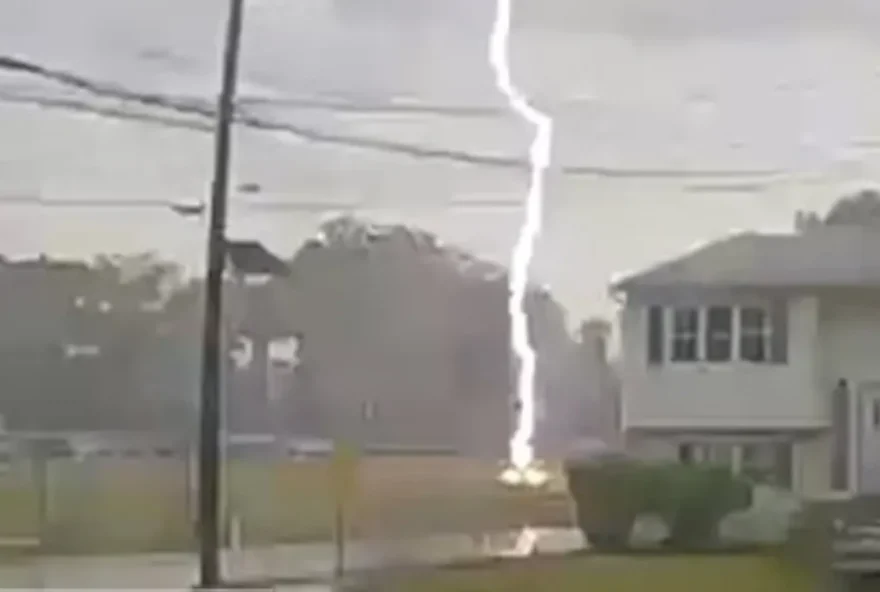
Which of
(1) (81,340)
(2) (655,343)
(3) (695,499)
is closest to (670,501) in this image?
(3) (695,499)

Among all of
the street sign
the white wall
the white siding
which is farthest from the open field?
the white siding

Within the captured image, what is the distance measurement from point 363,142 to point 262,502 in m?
0.32

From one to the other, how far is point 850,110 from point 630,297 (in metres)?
0.26

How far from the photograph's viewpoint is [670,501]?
1.15 metres

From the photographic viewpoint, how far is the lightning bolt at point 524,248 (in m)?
1.17

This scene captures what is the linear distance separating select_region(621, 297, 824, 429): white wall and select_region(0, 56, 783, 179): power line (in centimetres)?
12

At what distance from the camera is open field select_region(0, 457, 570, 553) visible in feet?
3.76

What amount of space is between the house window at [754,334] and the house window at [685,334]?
0.13 feet

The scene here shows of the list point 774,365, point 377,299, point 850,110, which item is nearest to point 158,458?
point 377,299

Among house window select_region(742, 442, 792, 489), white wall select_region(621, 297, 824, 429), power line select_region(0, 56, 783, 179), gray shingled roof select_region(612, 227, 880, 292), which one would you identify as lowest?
house window select_region(742, 442, 792, 489)

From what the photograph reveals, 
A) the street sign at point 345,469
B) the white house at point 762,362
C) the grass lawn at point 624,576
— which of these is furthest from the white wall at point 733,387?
the street sign at point 345,469

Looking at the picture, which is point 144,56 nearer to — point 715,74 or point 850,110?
point 715,74

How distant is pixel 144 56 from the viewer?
1203mm

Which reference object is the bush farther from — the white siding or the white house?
the white siding
